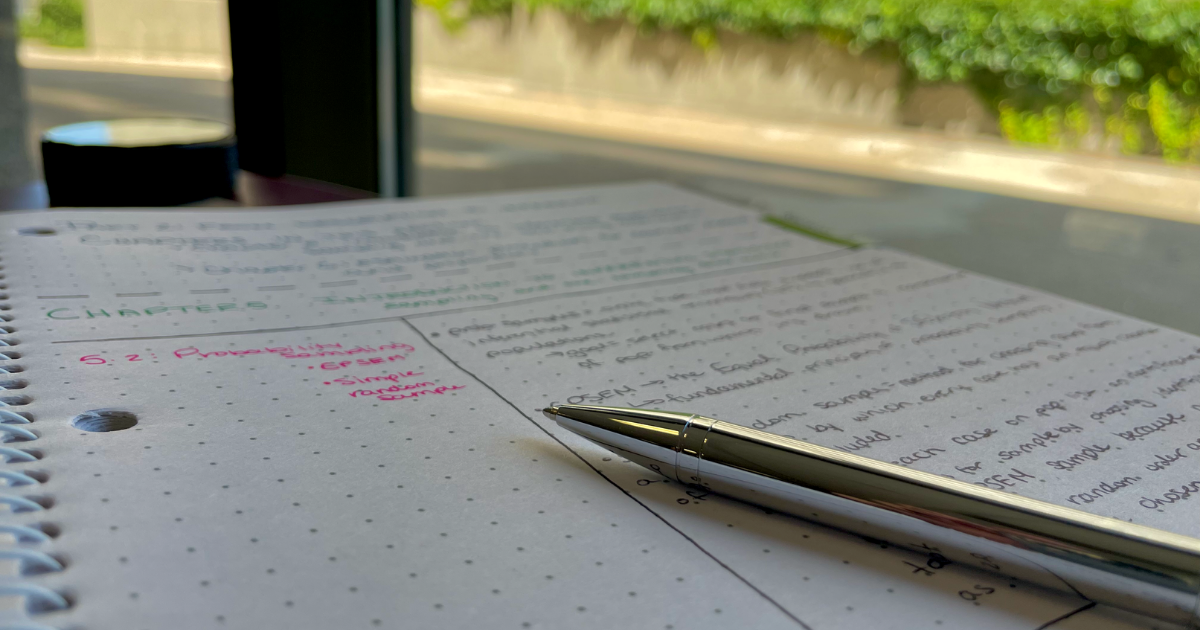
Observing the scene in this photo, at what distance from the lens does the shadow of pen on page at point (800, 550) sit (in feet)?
0.91

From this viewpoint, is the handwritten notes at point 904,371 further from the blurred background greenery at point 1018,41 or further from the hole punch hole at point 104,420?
the blurred background greenery at point 1018,41

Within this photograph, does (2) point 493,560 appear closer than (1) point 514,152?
Yes

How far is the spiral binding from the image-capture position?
24cm

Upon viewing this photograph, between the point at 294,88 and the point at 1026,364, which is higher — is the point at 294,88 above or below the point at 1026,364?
above

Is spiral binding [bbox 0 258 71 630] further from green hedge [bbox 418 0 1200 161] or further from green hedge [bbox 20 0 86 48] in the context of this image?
green hedge [bbox 418 0 1200 161]

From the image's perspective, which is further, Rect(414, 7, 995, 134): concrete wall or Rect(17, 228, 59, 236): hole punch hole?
Rect(414, 7, 995, 134): concrete wall

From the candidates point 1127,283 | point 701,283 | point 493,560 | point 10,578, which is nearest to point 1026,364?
point 701,283

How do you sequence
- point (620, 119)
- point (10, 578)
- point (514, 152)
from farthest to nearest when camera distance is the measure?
point (620, 119)
point (514, 152)
point (10, 578)

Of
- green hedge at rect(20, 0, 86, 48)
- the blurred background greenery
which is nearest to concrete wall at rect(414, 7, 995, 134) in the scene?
the blurred background greenery

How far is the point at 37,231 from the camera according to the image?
0.60 metres

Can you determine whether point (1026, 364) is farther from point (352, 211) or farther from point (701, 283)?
point (352, 211)

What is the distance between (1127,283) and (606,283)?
2.48 ft

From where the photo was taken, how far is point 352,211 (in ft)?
2.40

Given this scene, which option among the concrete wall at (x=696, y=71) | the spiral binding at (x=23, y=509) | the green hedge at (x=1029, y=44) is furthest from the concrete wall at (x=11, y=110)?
the concrete wall at (x=696, y=71)
